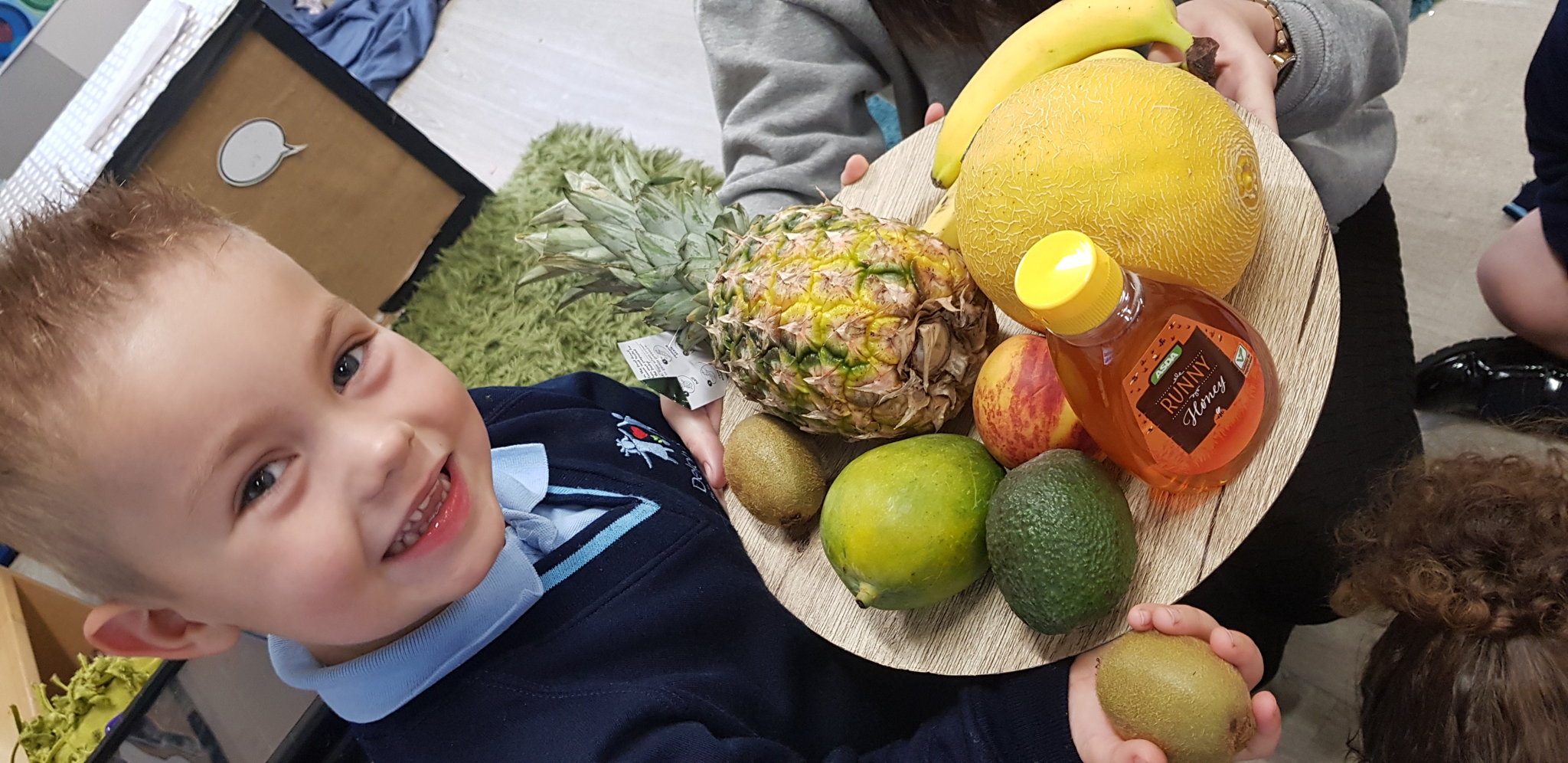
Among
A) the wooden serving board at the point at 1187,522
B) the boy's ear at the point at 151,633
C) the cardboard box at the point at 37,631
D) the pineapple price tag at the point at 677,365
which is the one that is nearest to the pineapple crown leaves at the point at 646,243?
the pineapple price tag at the point at 677,365

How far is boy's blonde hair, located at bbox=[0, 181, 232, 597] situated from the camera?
0.55m

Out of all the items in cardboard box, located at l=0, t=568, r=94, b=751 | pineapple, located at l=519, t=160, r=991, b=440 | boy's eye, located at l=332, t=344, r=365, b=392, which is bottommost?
cardboard box, located at l=0, t=568, r=94, b=751

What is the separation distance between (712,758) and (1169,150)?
604 mm

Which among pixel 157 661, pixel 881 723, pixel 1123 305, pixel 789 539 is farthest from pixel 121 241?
pixel 157 661

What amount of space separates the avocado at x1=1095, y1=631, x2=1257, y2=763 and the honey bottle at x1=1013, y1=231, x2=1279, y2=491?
132 millimetres

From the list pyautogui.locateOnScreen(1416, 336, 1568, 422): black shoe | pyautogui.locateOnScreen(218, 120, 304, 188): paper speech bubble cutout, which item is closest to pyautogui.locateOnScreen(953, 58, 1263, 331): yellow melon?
pyautogui.locateOnScreen(1416, 336, 1568, 422): black shoe

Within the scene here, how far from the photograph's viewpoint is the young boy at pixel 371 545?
1.85 ft

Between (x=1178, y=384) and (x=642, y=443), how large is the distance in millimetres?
655

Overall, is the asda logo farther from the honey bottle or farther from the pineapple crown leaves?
the pineapple crown leaves

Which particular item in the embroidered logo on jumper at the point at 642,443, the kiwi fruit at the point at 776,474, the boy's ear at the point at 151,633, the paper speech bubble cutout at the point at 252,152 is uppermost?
the kiwi fruit at the point at 776,474

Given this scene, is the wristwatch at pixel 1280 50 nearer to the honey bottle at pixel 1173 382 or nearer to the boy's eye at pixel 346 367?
the honey bottle at pixel 1173 382

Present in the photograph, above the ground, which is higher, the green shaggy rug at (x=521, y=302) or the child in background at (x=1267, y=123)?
the child in background at (x=1267, y=123)

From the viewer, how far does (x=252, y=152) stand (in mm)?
1671

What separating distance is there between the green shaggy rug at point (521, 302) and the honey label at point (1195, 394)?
113 centimetres
